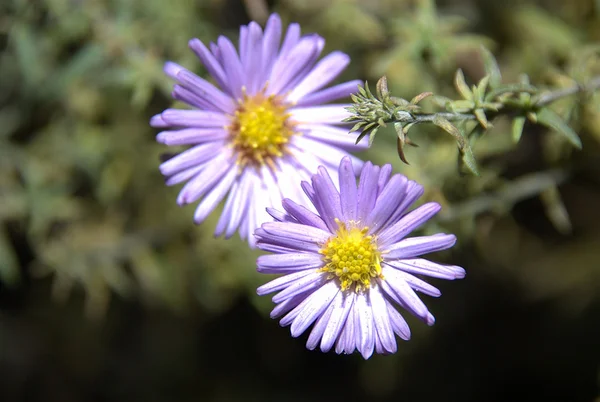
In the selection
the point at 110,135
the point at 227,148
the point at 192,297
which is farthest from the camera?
the point at 192,297

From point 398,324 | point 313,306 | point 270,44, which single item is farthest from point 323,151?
point 398,324

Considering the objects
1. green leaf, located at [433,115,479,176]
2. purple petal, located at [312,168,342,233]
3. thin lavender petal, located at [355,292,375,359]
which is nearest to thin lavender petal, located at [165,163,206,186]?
purple petal, located at [312,168,342,233]

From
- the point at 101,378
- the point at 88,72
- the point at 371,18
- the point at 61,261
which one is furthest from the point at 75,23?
the point at 101,378

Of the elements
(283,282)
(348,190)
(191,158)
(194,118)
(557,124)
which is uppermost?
(557,124)

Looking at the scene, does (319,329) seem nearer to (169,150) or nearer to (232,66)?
(232,66)

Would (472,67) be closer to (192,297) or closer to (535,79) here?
(535,79)

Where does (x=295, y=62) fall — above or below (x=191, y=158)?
above

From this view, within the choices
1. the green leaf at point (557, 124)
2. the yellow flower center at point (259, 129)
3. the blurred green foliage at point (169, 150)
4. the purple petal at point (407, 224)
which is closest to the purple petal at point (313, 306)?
the purple petal at point (407, 224)
